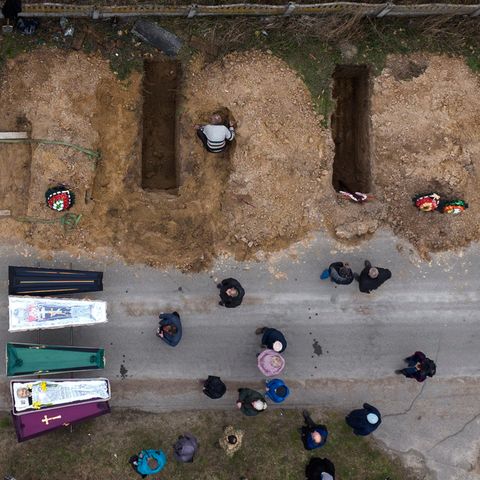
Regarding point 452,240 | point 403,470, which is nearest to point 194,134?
point 452,240

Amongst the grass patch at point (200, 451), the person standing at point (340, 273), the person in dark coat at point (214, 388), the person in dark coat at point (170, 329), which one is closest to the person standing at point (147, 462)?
the grass patch at point (200, 451)

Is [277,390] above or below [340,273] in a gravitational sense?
below

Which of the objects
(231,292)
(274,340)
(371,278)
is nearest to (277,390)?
(274,340)

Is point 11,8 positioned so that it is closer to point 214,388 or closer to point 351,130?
point 351,130

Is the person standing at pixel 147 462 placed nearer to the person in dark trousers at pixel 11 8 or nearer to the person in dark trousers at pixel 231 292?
the person in dark trousers at pixel 231 292

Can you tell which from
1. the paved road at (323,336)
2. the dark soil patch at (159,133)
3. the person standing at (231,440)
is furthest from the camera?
the dark soil patch at (159,133)

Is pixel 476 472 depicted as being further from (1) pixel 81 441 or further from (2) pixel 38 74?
(2) pixel 38 74
